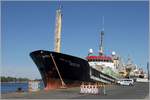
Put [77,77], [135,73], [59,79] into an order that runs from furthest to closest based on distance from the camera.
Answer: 1. [135,73]
2. [77,77]
3. [59,79]

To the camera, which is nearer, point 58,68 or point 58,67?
point 58,68

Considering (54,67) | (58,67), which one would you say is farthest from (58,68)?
(54,67)

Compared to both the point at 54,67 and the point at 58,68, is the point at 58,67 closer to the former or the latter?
the point at 58,68

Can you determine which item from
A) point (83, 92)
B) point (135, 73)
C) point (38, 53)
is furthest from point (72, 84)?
point (135, 73)

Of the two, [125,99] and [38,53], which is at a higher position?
[38,53]

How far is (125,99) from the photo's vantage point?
2330cm

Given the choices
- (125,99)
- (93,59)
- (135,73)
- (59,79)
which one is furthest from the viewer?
(135,73)

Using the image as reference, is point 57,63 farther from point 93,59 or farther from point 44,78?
point 93,59

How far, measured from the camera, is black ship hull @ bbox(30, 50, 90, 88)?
43.0 metres

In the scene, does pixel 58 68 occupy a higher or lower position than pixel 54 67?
lower

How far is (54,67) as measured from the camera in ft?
143

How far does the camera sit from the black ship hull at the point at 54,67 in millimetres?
43031

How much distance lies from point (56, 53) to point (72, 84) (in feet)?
16.1

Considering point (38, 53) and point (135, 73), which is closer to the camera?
point (38, 53)
